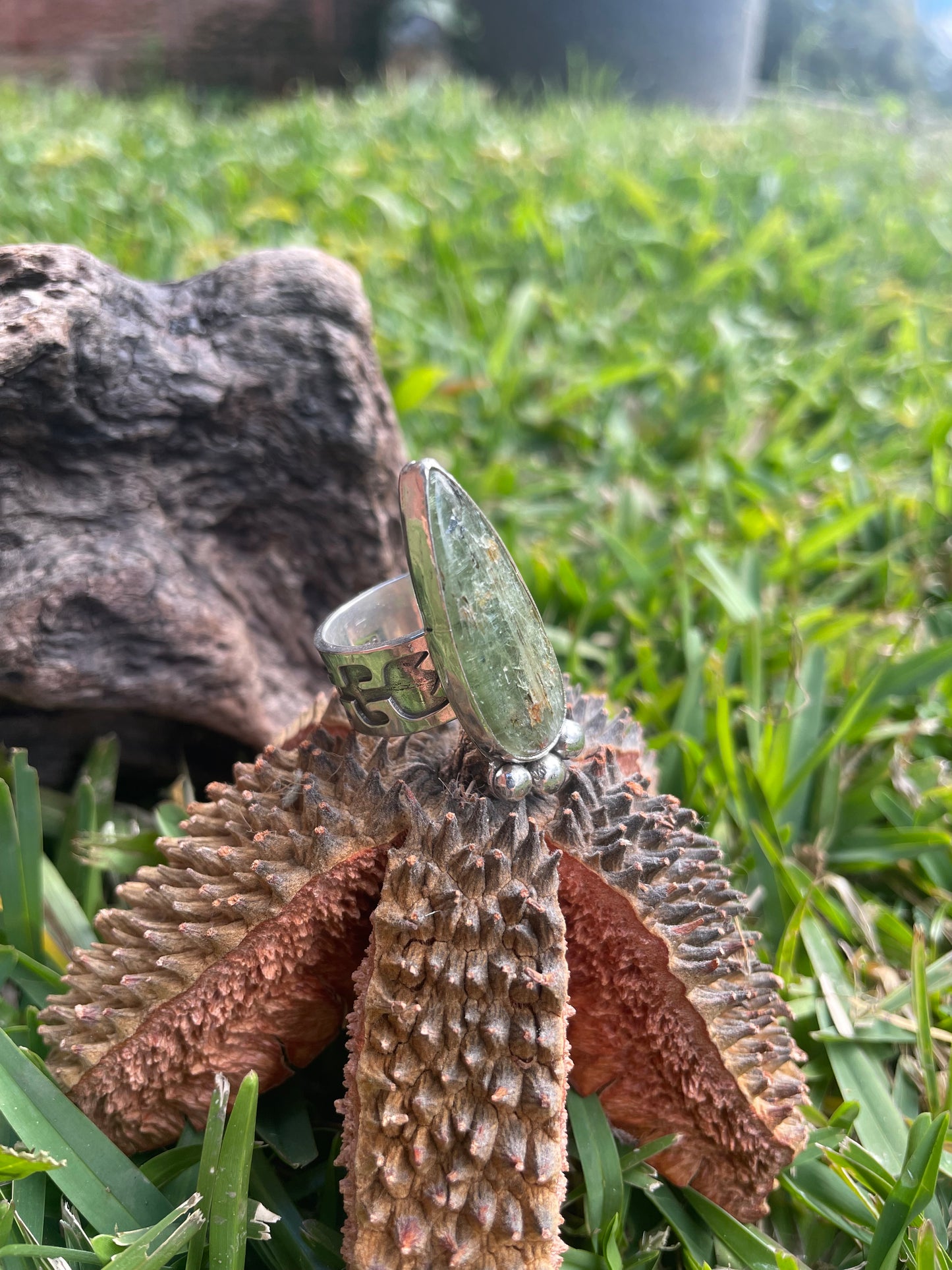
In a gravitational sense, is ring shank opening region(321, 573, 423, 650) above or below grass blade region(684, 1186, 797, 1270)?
above

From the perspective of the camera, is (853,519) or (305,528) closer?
(305,528)

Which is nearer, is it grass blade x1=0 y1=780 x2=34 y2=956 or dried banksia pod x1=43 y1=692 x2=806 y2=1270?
dried banksia pod x1=43 y1=692 x2=806 y2=1270

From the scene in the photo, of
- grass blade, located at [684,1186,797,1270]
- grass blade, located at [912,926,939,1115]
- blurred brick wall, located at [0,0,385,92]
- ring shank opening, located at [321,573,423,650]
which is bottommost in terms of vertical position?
grass blade, located at [684,1186,797,1270]

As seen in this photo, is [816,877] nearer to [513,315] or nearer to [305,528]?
[305,528]

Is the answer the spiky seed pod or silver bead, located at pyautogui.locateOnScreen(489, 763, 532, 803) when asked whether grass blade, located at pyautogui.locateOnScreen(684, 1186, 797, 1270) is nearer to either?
the spiky seed pod

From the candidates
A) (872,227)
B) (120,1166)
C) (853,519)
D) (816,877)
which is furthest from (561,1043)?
(872,227)

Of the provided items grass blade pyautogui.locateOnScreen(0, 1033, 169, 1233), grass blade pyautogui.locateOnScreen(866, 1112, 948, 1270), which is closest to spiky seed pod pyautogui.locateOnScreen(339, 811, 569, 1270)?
grass blade pyautogui.locateOnScreen(0, 1033, 169, 1233)
